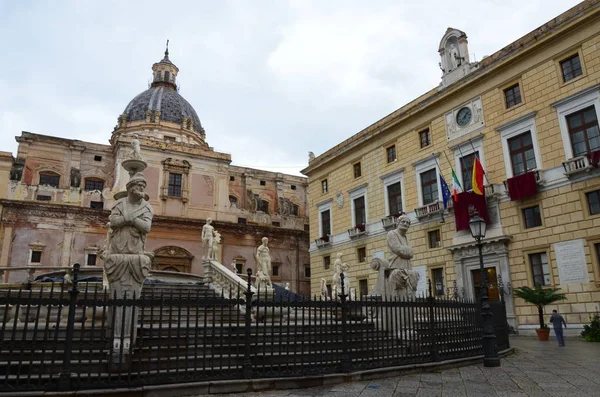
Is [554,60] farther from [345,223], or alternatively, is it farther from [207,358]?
[207,358]

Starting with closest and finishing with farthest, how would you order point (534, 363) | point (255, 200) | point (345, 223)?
point (534, 363) → point (345, 223) → point (255, 200)

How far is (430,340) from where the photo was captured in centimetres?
852

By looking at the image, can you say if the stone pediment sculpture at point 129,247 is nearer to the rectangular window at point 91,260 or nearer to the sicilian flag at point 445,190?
the sicilian flag at point 445,190

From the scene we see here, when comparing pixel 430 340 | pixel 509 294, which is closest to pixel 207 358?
pixel 430 340

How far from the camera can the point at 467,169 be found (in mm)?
21625

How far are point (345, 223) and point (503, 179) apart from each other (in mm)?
11368

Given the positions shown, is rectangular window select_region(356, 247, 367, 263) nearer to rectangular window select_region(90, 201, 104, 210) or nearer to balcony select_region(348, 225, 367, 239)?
balcony select_region(348, 225, 367, 239)

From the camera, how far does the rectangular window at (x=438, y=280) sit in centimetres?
2198

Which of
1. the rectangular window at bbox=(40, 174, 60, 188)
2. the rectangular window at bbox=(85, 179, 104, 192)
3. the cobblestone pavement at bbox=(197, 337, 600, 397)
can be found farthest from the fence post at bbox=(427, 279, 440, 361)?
the rectangular window at bbox=(40, 174, 60, 188)

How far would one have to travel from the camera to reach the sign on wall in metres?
16.4

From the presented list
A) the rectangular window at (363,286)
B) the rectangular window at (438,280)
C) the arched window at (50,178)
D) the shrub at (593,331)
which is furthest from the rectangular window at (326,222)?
the arched window at (50,178)

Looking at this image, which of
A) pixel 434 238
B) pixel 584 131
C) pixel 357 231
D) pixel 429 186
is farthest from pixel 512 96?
pixel 357 231

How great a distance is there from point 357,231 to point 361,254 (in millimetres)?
1448

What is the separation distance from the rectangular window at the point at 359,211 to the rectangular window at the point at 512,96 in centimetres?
1046
